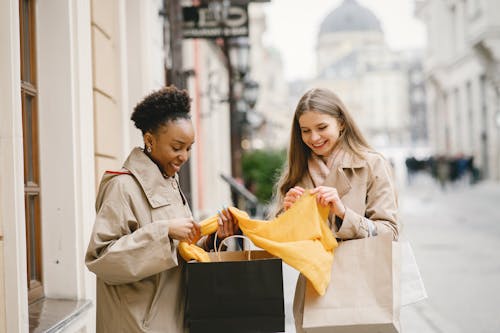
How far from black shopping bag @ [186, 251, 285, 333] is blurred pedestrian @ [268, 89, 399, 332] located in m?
0.27

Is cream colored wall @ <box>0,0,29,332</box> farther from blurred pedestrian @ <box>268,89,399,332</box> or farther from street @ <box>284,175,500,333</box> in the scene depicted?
street @ <box>284,175,500,333</box>

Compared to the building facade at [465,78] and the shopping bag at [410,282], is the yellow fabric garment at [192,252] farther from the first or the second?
the building facade at [465,78]

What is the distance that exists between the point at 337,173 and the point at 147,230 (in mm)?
892

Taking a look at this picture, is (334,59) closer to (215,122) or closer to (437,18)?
(437,18)

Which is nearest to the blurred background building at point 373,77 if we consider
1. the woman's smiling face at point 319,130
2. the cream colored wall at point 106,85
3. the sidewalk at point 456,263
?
the sidewalk at point 456,263

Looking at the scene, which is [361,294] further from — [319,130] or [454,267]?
[454,267]

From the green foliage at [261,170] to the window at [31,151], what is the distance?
11572 mm

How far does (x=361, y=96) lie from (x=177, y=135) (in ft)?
296

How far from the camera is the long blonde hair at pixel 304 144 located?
2.78m

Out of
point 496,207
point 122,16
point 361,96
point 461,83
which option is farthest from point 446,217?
point 361,96

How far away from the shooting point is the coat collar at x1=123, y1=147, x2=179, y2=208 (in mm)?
2443

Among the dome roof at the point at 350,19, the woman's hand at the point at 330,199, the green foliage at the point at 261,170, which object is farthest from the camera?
the dome roof at the point at 350,19

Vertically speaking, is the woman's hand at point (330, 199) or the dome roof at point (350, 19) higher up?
the dome roof at point (350, 19)

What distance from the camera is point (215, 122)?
51.9ft
